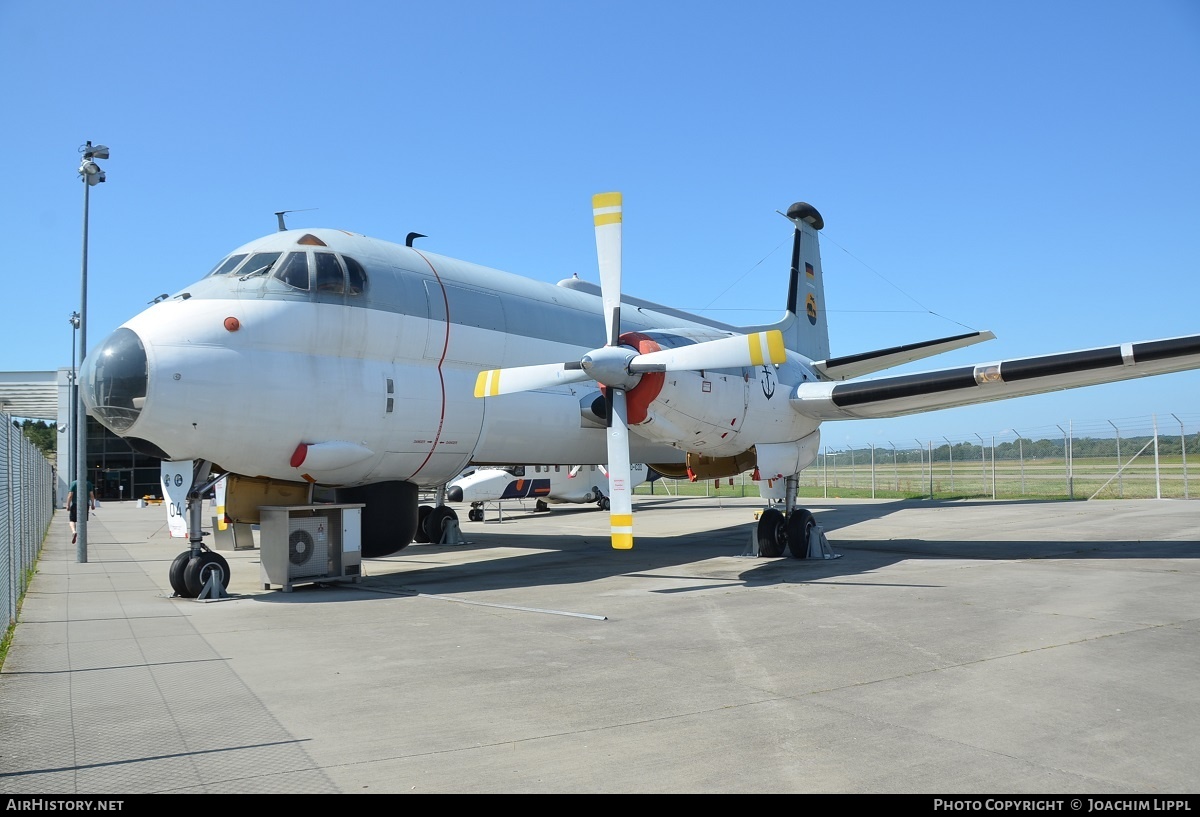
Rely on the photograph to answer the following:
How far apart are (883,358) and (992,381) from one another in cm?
425

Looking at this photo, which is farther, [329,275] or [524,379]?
[524,379]

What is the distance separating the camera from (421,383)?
12.5 m

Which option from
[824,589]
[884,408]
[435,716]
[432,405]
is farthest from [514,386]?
[435,716]

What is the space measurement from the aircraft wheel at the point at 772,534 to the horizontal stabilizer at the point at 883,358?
3.19 m

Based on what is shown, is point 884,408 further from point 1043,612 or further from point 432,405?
point 432,405

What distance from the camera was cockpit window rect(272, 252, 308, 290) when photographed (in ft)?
37.1

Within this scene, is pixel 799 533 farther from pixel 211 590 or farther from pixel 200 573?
pixel 200 573

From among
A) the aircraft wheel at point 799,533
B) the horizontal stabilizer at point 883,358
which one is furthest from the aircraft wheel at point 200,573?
the horizontal stabilizer at point 883,358

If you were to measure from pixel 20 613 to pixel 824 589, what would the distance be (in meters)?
9.49

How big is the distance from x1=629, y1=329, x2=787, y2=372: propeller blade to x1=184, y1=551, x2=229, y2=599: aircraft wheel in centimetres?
582

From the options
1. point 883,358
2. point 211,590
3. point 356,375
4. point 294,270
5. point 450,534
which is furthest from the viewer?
point 450,534

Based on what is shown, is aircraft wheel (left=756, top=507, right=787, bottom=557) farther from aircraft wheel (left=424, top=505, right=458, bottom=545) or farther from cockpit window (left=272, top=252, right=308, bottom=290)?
cockpit window (left=272, top=252, right=308, bottom=290)

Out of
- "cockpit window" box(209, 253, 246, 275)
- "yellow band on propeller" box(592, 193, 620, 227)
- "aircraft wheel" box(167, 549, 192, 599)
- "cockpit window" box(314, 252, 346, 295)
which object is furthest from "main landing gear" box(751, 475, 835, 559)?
"cockpit window" box(209, 253, 246, 275)

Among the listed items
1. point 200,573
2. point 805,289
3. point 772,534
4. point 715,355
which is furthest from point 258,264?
point 805,289
